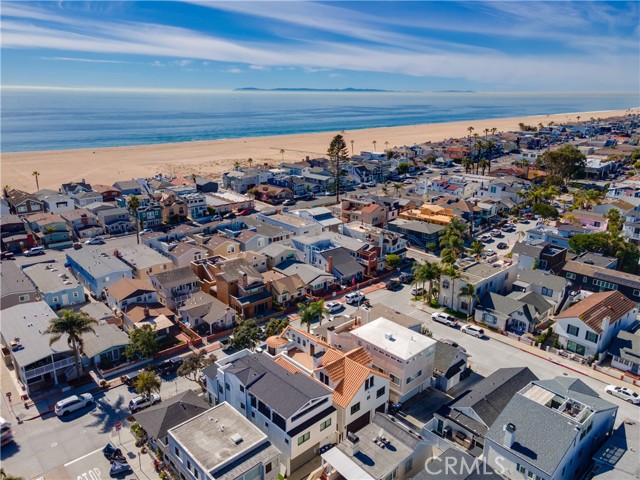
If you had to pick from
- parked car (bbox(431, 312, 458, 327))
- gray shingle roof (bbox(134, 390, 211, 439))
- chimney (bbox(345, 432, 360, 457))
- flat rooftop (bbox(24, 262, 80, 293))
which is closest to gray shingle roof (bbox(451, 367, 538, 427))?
chimney (bbox(345, 432, 360, 457))

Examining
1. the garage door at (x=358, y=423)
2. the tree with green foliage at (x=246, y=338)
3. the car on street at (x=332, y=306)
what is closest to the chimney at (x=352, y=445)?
the garage door at (x=358, y=423)

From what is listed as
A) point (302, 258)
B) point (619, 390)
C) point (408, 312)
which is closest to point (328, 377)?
point (408, 312)

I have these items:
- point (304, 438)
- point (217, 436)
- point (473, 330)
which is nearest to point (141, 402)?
point (217, 436)

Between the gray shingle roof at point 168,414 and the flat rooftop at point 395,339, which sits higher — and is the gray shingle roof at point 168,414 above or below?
below

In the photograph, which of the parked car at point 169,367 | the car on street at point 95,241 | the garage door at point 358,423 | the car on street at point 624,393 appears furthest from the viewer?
the car on street at point 95,241

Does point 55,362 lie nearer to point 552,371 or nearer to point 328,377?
point 328,377

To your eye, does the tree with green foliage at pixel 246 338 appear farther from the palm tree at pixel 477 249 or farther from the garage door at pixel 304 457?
the palm tree at pixel 477 249

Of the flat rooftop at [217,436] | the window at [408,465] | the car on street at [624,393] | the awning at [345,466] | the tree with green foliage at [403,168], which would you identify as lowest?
the car on street at [624,393]

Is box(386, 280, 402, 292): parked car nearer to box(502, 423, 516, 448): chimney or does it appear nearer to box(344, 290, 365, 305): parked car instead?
box(344, 290, 365, 305): parked car
